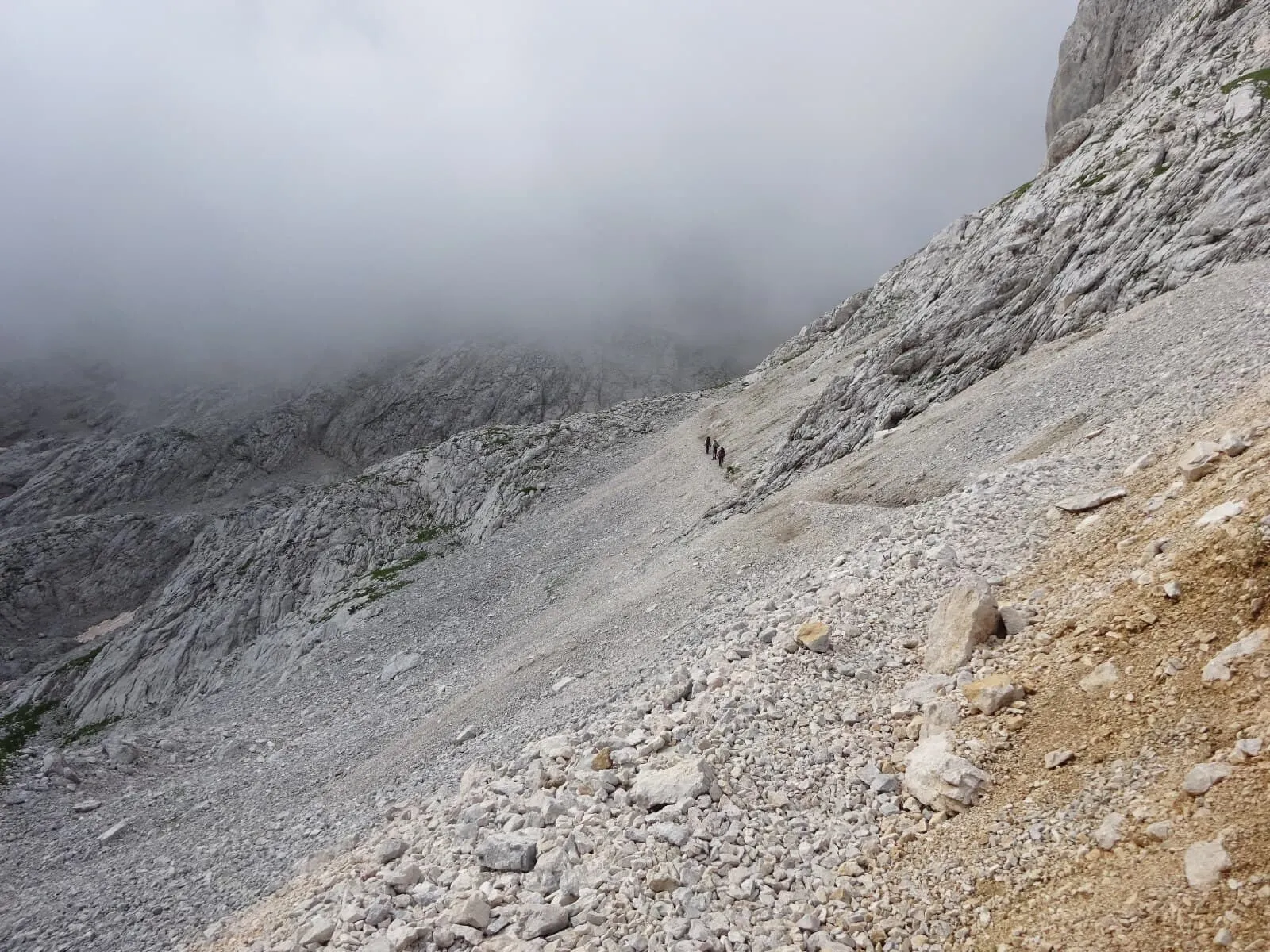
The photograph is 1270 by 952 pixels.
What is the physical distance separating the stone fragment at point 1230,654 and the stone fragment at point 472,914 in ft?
29.2

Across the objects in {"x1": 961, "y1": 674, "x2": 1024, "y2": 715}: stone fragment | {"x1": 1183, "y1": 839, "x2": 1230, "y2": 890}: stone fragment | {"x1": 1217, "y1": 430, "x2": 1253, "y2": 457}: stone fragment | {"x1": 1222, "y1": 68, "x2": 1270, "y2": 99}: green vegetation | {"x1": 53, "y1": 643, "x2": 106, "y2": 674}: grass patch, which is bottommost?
{"x1": 961, "y1": 674, "x2": 1024, "y2": 715}: stone fragment

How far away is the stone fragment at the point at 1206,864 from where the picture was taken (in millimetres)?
5633

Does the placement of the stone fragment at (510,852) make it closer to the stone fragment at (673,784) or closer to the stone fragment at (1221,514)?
the stone fragment at (673,784)

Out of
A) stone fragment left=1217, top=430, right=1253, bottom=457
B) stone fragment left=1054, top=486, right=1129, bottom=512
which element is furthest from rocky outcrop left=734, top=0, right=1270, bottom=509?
stone fragment left=1217, top=430, right=1253, bottom=457

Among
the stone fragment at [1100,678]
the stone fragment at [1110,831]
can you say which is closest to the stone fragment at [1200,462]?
the stone fragment at [1100,678]

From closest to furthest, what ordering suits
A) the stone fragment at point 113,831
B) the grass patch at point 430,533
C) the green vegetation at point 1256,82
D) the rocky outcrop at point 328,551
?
the stone fragment at point 113,831 < the green vegetation at point 1256,82 < the rocky outcrop at point 328,551 < the grass patch at point 430,533

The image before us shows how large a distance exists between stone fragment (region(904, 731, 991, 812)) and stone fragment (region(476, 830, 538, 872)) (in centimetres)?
523

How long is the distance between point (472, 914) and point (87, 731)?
73435mm

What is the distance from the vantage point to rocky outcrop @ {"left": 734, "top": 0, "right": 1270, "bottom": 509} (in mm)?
31891

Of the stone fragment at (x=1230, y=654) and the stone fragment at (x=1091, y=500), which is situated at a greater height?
the stone fragment at (x=1230, y=654)

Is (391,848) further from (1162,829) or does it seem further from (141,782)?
(141,782)

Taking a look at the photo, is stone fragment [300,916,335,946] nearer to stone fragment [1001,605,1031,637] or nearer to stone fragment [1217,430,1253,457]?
stone fragment [1001,605,1031,637]

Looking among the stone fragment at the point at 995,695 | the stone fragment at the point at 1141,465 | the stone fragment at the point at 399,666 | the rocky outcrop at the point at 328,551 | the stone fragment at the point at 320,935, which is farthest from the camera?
the rocky outcrop at the point at 328,551

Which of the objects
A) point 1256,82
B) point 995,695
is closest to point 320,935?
point 995,695
